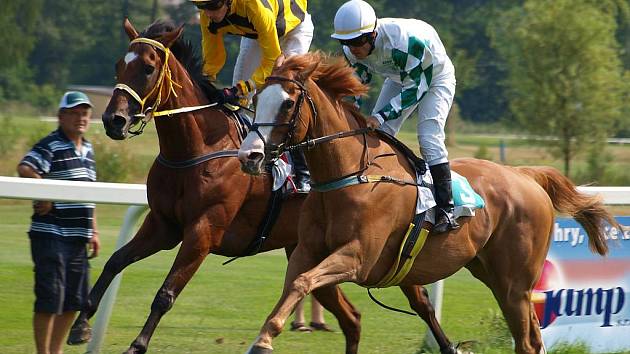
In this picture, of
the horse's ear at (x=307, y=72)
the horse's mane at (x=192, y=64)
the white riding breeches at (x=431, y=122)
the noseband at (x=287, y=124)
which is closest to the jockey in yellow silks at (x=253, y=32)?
the horse's mane at (x=192, y=64)

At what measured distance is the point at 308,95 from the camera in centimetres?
491

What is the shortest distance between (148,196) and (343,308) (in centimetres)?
122

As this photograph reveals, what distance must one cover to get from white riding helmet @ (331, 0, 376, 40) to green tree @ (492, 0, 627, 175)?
1932cm

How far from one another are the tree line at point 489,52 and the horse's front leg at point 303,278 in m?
19.8

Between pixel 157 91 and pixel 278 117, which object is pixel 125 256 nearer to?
pixel 157 91

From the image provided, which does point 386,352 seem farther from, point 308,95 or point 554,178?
point 308,95

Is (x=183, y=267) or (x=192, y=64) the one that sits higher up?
(x=192, y=64)

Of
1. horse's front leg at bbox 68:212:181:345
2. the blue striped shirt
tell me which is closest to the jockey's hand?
horse's front leg at bbox 68:212:181:345

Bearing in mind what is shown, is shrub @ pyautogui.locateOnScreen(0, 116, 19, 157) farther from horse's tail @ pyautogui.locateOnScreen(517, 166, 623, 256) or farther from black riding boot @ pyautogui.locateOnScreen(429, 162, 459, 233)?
black riding boot @ pyautogui.locateOnScreen(429, 162, 459, 233)

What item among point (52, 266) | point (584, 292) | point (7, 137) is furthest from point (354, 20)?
point (7, 137)

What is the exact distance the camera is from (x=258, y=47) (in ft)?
21.6

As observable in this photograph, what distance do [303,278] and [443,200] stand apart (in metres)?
1.07

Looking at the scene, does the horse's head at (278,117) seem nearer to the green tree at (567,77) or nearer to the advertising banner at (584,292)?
the advertising banner at (584,292)

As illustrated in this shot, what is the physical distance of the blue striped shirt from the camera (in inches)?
228
